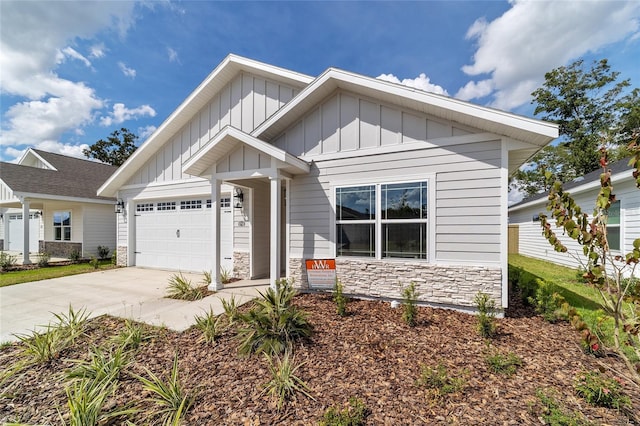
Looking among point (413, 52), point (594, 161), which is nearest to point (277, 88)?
point (413, 52)

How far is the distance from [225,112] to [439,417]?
981 cm

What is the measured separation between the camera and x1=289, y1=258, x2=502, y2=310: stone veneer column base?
5.11 meters

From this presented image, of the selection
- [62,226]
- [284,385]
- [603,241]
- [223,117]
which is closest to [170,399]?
[284,385]

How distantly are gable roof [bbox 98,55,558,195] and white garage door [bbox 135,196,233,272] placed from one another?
282cm

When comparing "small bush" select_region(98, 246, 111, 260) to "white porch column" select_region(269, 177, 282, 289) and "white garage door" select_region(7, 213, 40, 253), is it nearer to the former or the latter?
"white garage door" select_region(7, 213, 40, 253)

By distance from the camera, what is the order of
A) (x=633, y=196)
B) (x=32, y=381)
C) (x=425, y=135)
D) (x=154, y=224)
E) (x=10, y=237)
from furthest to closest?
(x=10, y=237), (x=154, y=224), (x=633, y=196), (x=425, y=135), (x=32, y=381)

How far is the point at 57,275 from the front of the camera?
31.0 feet

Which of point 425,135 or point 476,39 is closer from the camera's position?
point 425,135

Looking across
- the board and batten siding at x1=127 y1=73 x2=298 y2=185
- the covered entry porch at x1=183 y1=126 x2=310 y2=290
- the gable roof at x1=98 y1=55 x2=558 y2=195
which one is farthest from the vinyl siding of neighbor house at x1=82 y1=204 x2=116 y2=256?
the covered entry porch at x1=183 y1=126 x2=310 y2=290

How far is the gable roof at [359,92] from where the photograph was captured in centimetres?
471

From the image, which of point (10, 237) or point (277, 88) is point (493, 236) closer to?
point (277, 88)

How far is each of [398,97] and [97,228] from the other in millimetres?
16626

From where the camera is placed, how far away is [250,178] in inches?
273

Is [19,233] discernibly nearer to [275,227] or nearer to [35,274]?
[35,274]
